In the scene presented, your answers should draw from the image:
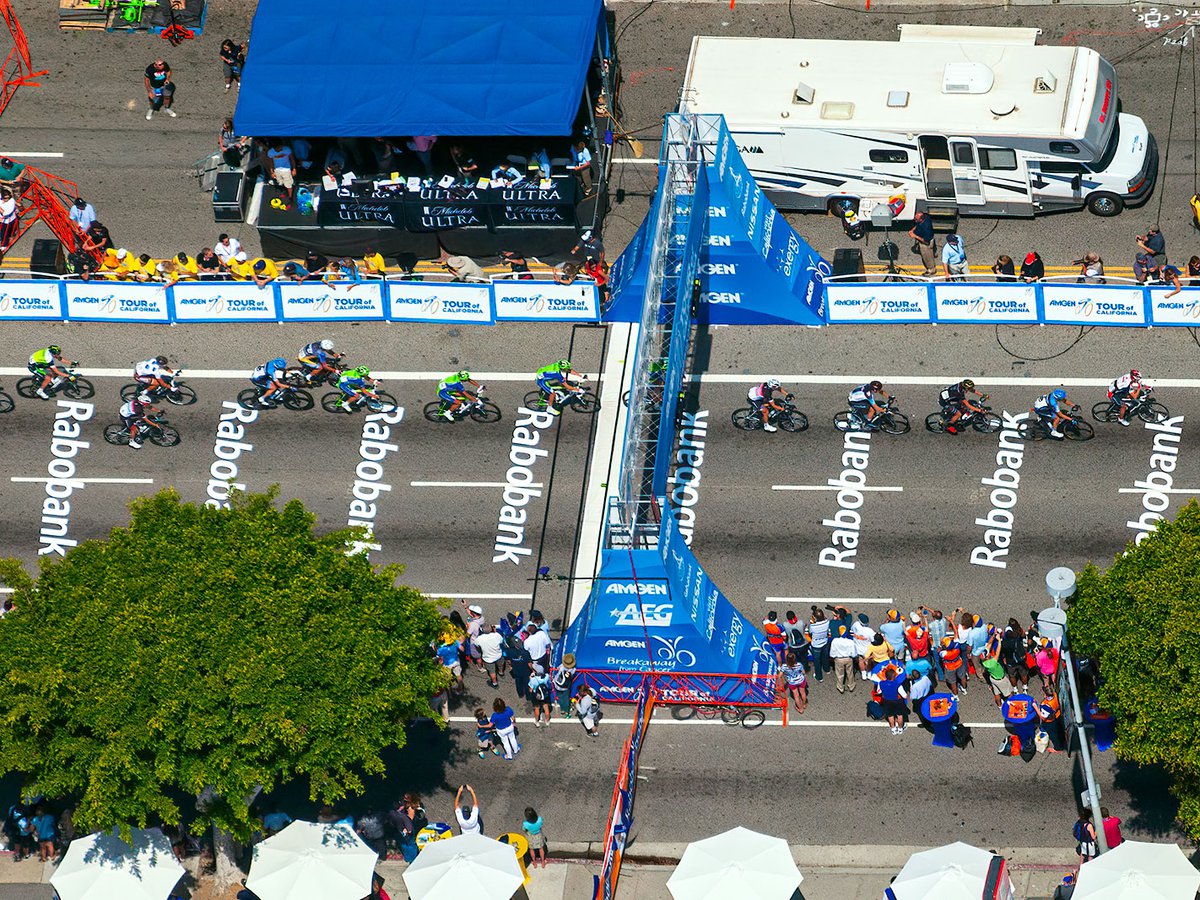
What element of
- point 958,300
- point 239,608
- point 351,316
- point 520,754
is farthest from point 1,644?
→ point 958,300

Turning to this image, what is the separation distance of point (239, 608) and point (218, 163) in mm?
17922

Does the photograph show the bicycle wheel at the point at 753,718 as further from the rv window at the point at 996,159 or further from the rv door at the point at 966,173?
the rv window at the point at 996,159

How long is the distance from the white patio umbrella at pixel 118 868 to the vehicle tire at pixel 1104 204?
2587cm

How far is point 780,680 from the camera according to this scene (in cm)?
4228

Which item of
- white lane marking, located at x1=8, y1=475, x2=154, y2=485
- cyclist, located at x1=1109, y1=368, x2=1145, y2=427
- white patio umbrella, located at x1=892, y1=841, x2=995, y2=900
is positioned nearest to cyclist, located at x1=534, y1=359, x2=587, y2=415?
white lane marking, located at x1=8, y1=475, x2=154, y2=485

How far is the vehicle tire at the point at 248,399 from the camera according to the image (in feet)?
155

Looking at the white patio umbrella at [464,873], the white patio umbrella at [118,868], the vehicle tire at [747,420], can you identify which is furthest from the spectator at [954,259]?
the white patio umbrella at [118,868]

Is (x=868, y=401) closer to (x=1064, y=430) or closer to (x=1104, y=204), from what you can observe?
(x=1064, y=430)

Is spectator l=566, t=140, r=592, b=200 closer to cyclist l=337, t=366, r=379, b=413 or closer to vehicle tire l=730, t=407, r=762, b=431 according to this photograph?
vehicle tire l=730, t=407, r=762, b=431

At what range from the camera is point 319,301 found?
159 ft

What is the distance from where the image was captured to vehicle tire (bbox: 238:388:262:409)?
4716 centimetres

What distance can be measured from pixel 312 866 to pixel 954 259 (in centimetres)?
2023

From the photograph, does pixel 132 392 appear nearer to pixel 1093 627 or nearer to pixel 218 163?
pixel 218 163

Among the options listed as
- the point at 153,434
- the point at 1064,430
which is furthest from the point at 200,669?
the point at 1064,430
